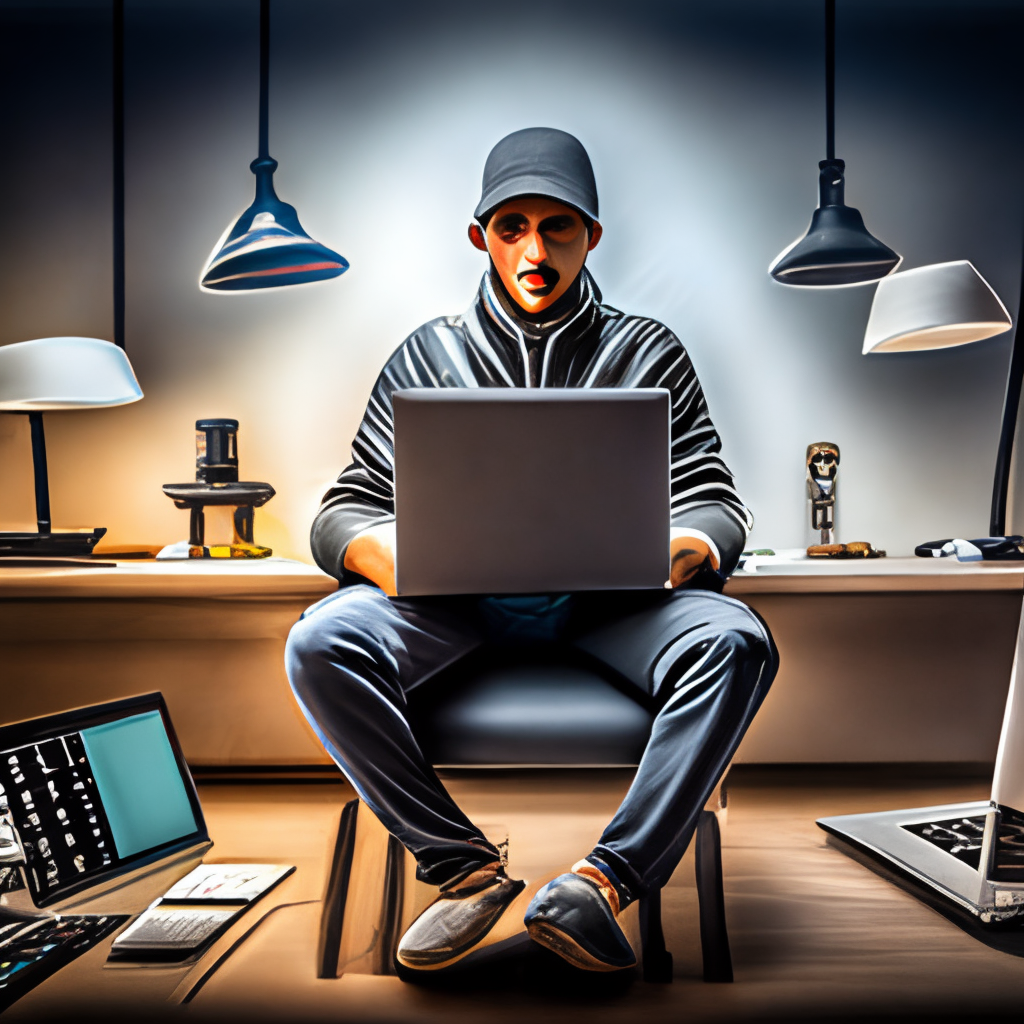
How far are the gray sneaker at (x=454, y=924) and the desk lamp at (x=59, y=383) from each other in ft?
4.29

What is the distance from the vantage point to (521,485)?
1170mm

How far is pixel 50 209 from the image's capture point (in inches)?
89.6

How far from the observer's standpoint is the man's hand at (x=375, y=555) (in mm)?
1334

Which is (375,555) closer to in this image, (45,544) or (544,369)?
(544,369)

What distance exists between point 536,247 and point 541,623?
717 mm

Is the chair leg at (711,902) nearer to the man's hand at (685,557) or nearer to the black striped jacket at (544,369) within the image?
the man's hand at (685,557)

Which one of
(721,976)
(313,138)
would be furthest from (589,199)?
(721,976)

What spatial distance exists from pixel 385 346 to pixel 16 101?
1187 millimetres

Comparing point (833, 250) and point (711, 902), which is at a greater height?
point (833, 250)

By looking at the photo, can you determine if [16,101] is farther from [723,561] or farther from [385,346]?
[723,561]

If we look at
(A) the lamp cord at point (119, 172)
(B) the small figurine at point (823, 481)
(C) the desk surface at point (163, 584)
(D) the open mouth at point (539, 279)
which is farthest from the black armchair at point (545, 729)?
(A) the lamp cord at point (119, 172)

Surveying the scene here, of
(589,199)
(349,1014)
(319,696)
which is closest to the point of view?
(349,1014)

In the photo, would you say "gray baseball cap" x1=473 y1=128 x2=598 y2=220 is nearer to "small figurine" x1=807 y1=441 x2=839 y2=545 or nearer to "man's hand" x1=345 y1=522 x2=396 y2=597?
"man's hand" x1=345 y1=522 x2=396 y2=597

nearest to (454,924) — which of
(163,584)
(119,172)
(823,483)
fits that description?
(163,584)
